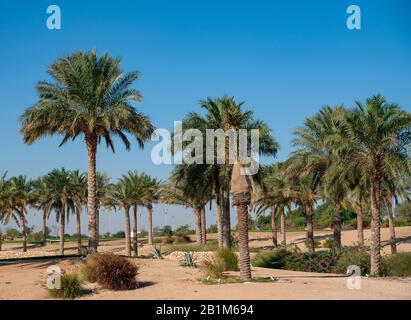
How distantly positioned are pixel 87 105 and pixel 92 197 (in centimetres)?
473

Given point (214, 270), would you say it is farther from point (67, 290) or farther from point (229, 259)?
point (67, 290)

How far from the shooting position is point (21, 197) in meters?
55.7

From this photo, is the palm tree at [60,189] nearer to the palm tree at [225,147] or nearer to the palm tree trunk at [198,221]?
the palm tree trunk at [198,221]

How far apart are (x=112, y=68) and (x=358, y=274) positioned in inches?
653

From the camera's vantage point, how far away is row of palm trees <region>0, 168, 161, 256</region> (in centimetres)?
4991

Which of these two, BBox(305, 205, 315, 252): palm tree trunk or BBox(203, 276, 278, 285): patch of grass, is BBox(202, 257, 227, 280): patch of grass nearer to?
BBox(203, 276, 278, 285): patch of grass

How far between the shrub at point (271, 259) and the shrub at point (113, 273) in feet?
48.6

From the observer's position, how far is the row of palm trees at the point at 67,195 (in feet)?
164

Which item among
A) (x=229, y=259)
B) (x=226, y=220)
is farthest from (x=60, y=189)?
(x=229, y=259)

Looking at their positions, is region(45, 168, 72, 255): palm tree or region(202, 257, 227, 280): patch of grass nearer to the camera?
region(202, 257, 227, 280): patch of grass

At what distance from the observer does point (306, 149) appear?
3500cm

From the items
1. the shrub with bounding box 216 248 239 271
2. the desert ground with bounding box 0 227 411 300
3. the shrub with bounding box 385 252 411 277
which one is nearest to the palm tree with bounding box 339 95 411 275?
the shrub with bounding box 385 252 411 277

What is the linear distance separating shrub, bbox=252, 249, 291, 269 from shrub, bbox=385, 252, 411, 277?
766 centimetres
